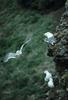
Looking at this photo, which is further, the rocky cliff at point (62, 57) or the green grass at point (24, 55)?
the green grass at point (24, 55)

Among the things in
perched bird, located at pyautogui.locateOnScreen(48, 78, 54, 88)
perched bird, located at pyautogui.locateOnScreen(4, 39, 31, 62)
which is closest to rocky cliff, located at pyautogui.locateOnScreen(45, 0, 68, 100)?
A: perched bird, located at pyautogui.locateOnScreen(48, 78, 54, 88)

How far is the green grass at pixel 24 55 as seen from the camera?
34.4 feet

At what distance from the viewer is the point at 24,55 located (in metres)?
12.2

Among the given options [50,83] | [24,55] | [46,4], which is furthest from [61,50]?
[46,4]

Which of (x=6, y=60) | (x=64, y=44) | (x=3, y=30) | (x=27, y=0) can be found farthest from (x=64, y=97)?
(x=27, y=0)

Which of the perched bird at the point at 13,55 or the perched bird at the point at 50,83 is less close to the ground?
the perched bird at the point at 13,55

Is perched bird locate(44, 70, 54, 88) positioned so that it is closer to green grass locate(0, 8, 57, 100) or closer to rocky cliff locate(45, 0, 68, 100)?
green grass locate(0, 8, 57, 100)

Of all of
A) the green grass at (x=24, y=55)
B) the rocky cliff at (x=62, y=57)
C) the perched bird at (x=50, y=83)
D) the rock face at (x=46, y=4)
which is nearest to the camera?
the rocky cliff at (x=62, y=57)

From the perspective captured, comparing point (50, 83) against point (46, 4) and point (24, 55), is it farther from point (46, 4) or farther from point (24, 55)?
point (46, 4)

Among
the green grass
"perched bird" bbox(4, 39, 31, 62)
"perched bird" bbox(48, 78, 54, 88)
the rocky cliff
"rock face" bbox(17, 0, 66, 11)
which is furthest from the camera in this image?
"rock face" bbox(17, 0, 66, 11)

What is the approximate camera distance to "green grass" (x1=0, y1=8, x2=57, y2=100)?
10477mm

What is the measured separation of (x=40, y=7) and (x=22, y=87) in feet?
15.9

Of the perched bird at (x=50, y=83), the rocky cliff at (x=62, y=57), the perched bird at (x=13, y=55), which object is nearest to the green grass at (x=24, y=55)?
the perched bird at (x=13, y=55)

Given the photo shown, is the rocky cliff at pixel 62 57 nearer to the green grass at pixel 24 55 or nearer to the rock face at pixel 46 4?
the green grass at pixel 24 55
